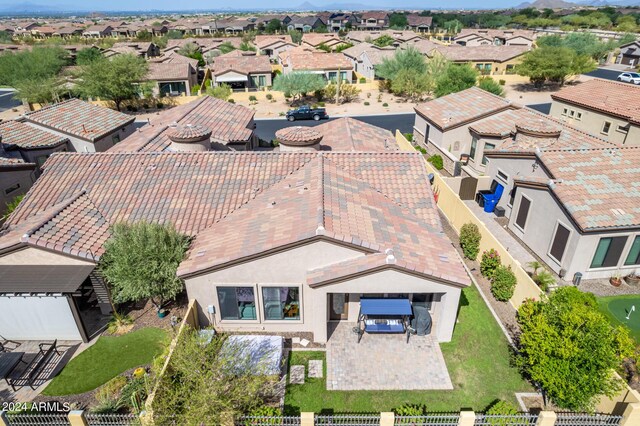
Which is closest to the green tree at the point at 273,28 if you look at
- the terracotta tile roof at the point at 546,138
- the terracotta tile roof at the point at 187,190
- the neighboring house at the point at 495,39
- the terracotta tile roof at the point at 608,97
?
the neighboring house at the point at 495,39

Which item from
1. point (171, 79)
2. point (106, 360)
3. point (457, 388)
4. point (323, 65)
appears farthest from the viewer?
point (323, 65)

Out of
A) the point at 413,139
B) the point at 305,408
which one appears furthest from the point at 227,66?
the point at 305,408

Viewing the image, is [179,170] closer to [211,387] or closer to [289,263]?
[289,263]

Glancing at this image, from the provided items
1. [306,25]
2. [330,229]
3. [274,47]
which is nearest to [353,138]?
[330,229]

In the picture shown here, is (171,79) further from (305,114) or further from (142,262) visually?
(142,262)

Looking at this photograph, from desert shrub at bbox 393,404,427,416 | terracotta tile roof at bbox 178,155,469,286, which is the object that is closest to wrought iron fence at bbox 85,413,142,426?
terracotta tile roof at bbox 178,155,469,286

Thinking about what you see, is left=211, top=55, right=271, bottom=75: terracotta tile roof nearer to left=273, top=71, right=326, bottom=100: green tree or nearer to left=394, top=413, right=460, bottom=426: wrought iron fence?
left=273, top=71, right=326, bottom=100: green tree
